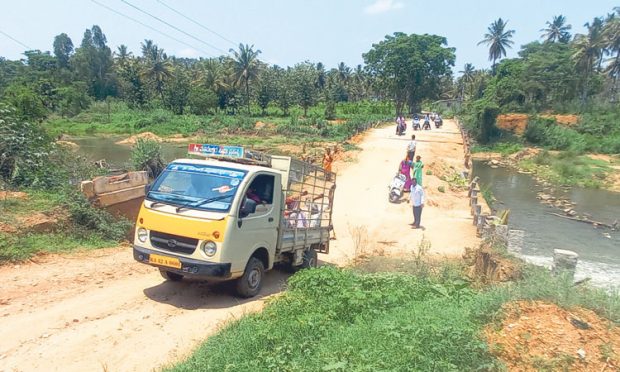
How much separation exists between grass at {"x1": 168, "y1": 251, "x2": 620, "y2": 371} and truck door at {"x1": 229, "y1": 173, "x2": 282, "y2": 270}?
3.05ft

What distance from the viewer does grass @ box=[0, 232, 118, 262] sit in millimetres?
8477

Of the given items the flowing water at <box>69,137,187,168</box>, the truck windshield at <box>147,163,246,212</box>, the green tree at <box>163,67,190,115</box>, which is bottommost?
the flowing water at <box>69,137,187,168</box>

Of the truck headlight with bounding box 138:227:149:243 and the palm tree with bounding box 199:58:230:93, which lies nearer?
the truck headlight with bounding box 138:227:149:243

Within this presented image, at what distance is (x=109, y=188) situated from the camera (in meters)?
11.3

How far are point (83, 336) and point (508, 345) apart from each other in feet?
16.7

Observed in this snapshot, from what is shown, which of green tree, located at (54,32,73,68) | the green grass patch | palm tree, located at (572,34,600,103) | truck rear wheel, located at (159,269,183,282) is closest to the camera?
truck rear wheel, located at (159,269,183,282)

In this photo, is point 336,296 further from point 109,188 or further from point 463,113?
point 463,113

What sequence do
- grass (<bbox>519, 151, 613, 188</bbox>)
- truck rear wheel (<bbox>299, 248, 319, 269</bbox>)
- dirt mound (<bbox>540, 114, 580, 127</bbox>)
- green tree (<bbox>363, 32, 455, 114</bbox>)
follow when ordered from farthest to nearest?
green tree (<bbox>363, 32, 455, 114</bbox>) < dirt mound (<bbox>540, 114, 580, 127</bbox>) < grass (<bbox>519, 151, 613, 188</bbox>) < truck rear wheel (<bbox>299, 248, 319, 269</bbox>)

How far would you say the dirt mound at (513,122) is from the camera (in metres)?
48.1

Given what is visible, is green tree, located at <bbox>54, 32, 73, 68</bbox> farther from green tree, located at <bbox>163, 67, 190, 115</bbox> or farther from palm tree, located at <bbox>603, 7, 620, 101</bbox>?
palm tree, located at <bbox>603, 7, 620, 101</bbox>

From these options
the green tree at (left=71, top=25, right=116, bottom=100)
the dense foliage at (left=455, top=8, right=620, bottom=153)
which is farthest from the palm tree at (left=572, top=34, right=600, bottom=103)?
the green tree at (left=71, top=25, right=116, bottom=100)

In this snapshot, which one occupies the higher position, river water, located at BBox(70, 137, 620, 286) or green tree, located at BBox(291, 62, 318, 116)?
green tree, located at BBox(291, 62, 318, 116)

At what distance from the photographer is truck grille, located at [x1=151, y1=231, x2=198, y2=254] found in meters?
6.86

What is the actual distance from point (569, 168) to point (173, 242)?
35451 mm
